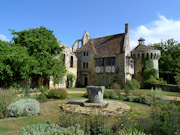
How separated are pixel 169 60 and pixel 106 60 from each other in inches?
674

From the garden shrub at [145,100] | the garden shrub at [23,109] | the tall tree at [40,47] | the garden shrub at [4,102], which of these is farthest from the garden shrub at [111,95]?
the garden shrub at [4,102]

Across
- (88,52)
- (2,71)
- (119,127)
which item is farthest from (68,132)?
(88,52)

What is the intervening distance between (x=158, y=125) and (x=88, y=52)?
74.5 ft

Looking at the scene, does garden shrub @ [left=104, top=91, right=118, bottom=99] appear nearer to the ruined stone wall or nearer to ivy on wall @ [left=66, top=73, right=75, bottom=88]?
the ruined stone wall

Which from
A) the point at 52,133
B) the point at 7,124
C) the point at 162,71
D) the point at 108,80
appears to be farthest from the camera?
the point at 162,71

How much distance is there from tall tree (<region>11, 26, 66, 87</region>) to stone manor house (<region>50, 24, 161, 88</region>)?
241 inches

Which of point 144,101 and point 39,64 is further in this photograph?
point 39,64

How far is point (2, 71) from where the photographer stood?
12.8m

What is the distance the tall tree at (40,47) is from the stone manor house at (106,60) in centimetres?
611

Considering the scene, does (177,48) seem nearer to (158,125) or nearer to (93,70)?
(93,70)

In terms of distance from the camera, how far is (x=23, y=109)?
7094mm

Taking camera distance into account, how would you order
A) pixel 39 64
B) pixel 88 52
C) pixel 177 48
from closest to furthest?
1. pixel 39 64
2. pixel 88 52
3. pixel 177 48

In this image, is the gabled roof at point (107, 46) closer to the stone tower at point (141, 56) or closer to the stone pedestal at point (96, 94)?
the stone tower at point (141, 56)

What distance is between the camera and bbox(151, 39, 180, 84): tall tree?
103ft
